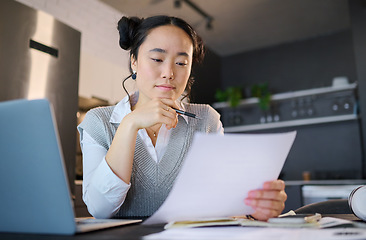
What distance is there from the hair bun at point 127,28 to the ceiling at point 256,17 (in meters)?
2.32

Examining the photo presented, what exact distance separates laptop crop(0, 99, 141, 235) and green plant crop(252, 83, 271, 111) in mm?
4285

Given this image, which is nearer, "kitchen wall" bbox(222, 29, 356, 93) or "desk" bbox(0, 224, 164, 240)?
"desk" bbox(0, 224, 164, 240)

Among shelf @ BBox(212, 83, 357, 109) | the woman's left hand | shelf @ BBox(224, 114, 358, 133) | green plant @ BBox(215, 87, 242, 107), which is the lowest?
the woman's left hand

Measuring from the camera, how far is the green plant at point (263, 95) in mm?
4723

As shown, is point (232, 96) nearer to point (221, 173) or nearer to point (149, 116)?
point (149, 116)

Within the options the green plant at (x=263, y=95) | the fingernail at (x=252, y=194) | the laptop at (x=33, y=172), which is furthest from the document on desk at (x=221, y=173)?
the green plant at (x=263, y=95)

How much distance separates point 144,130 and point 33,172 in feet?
2.43

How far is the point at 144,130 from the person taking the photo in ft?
4.43

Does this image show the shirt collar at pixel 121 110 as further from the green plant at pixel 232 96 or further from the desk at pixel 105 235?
the green plant at pixel 232 96

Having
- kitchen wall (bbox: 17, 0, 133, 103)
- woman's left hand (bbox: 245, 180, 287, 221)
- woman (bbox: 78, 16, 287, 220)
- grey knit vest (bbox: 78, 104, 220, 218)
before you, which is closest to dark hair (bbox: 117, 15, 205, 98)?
woman (bbox: 78, 16, 287, 220)

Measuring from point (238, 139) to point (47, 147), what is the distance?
34cm

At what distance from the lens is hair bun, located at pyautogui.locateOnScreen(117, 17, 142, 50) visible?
146 cm

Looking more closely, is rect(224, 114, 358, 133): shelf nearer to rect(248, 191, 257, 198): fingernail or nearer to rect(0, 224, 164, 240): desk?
rect(248, 191, 257, 198): fingernail

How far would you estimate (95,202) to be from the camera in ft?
3.33
